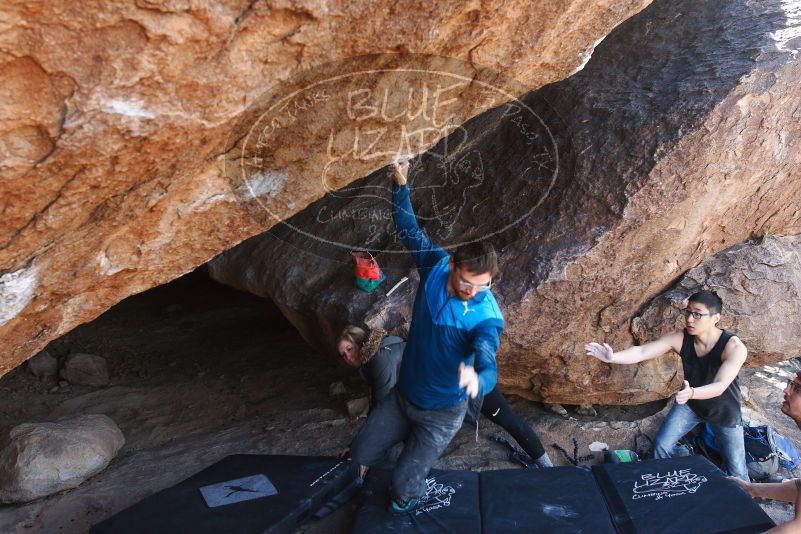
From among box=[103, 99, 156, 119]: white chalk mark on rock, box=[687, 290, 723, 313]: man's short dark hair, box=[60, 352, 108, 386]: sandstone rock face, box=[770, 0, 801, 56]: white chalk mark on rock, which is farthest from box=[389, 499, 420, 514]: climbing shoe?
box=[770, 0, 801, 56]: white chalk mark on rock

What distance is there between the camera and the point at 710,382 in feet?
11.1

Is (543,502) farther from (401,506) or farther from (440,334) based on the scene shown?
(440,334)

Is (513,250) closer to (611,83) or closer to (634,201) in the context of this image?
(634,201)

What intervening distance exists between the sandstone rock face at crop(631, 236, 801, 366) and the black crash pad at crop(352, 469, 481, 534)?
149cm

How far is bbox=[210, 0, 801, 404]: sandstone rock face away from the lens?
381 centimetres

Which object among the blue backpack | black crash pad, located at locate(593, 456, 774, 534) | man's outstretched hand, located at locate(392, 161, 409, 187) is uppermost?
man's outstretched hand, located at locate(392, 161, 409, 187)

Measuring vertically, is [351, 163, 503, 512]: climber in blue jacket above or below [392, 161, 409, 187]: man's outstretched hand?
below

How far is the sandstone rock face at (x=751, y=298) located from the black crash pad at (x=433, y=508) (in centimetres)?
149

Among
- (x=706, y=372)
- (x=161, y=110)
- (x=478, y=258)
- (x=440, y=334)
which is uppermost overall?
(x=161, y=110)

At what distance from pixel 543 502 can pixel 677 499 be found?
23.6 inches

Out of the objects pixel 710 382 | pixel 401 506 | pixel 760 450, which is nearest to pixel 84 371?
pixel 401 506

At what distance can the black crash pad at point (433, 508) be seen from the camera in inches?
120

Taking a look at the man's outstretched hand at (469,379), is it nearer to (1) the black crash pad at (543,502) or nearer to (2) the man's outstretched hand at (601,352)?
(1) the black crash pad at (543,502)

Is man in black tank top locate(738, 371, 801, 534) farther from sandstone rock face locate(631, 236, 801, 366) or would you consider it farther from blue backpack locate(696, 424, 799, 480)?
sandstone rock face locate(631, 236, 801, 366)
